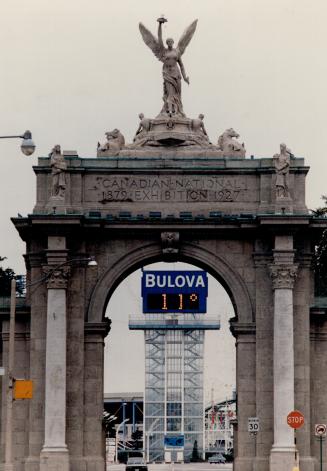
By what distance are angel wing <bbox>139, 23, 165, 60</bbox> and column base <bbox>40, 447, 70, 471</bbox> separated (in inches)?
692

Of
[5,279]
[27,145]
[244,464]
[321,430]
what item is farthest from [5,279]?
[27,145]

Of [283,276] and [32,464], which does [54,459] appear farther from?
[283,276]

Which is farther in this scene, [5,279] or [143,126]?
[5,279]

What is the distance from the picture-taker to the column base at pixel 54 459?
6706 centimetres

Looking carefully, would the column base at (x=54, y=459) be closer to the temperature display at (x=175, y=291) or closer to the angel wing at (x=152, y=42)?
the temperature display at (x=175, y=291)

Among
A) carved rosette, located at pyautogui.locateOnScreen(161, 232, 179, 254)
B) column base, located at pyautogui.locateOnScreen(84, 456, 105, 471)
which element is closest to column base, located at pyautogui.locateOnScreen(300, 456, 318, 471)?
column base, located at pyautogui.locateOnScreen(84, 456, 105, 471)

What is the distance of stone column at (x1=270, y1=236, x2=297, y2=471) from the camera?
67.2 meters

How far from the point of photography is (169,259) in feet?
232

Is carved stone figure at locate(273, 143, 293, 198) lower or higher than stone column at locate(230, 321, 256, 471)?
higher

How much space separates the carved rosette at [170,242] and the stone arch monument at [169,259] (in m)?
0.04

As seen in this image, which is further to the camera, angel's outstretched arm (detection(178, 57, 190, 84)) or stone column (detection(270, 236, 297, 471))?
angel's outstretched arm (detection(178, 57, 190, 84))

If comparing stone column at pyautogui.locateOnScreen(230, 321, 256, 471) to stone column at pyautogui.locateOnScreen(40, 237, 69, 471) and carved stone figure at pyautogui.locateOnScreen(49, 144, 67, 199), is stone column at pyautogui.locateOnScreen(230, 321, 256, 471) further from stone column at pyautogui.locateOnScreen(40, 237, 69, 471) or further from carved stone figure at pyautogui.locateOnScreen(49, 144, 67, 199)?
carved stone figure at pyautogui.locateOnScreen(49, 144, 67, 199)

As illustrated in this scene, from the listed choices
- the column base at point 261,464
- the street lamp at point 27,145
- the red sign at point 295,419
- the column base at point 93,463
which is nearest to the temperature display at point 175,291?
the column base at point 93,463

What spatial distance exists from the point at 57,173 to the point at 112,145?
303 centimetres
